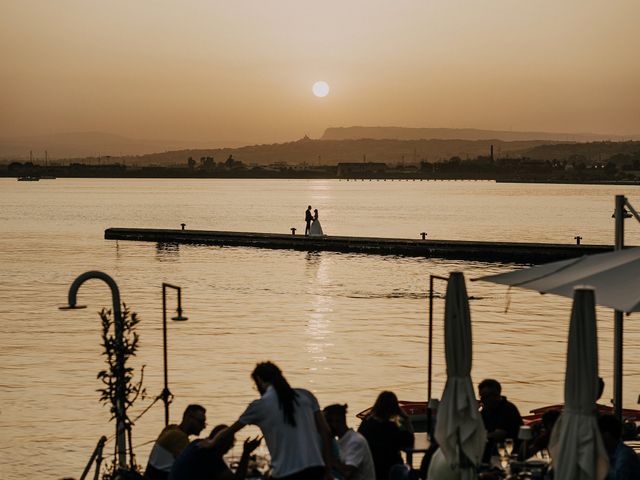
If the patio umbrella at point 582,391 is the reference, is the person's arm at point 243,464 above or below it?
below

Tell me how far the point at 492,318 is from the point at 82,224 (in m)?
88.2

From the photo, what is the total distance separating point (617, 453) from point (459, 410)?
1495mm

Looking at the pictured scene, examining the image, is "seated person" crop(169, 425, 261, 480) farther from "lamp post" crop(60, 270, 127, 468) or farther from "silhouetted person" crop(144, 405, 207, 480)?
"lamp post" crop(60, 270, 127, 468)

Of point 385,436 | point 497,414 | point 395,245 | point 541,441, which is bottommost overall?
point 395,245

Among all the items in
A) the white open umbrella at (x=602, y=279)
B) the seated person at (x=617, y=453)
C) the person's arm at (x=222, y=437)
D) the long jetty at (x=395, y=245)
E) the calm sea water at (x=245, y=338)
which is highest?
the white open umbrella at (x=602, y=279)

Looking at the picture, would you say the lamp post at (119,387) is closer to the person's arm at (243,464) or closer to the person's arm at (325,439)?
the person's arm at (243,464)

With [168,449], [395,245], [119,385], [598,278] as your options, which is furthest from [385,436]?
[395,245]

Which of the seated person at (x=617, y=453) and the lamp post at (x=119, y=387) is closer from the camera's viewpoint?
the seated person at (x=617, y=453)

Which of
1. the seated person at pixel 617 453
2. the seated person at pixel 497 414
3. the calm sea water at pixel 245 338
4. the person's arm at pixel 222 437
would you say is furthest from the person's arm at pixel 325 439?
the calm sea water at pixel 245 338

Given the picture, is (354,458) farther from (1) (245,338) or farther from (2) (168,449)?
(1) (245,338)

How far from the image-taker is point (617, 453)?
9.20 metres

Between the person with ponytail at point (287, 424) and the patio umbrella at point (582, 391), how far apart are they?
1.90m

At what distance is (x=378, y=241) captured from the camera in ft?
197

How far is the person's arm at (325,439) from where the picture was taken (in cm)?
772
